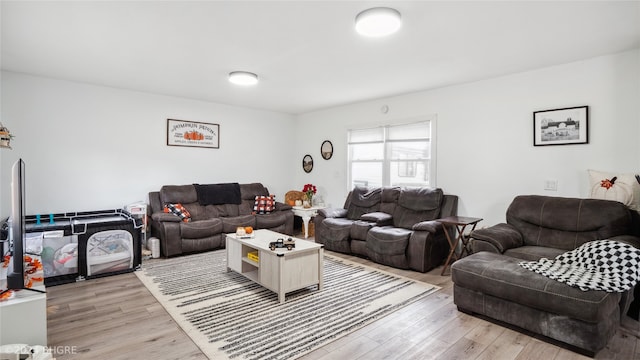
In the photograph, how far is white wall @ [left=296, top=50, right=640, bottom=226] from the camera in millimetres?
3178

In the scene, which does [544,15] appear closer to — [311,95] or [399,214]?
[399,214]

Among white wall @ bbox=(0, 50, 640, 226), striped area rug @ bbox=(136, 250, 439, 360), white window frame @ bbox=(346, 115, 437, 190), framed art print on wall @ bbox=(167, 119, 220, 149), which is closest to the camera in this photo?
striped area rug @ bbox=(136, 250, 439, 360)

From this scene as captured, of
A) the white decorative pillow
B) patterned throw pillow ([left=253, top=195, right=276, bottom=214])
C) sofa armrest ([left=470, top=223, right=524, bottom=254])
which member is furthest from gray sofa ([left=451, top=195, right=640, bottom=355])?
patterned throw pillow ([left=253, top=195, right=276, bottom=214])

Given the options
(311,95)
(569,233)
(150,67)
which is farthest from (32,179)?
(569,233)

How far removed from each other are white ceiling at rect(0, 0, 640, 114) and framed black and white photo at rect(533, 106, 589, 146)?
21.8 inches

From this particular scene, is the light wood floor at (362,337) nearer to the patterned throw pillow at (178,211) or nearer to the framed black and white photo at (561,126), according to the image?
the patterned throw pillow at (178,211)

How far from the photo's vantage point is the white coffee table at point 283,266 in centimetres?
295

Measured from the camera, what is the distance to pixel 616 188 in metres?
3.06

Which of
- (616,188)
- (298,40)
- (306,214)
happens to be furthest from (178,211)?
(616,188)

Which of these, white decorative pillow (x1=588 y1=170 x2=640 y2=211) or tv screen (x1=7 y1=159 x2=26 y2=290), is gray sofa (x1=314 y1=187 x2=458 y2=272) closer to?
white decorative pillow (x1=588 y1=170 x2=640 y2=211)

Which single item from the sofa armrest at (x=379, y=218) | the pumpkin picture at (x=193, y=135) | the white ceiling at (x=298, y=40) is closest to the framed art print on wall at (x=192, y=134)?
the pumpkin picture at (x=193, y=135)

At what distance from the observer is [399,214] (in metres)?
4.59

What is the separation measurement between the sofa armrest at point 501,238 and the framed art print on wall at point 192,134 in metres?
4.46

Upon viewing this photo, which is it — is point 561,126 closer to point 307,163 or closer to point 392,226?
point 392,226
